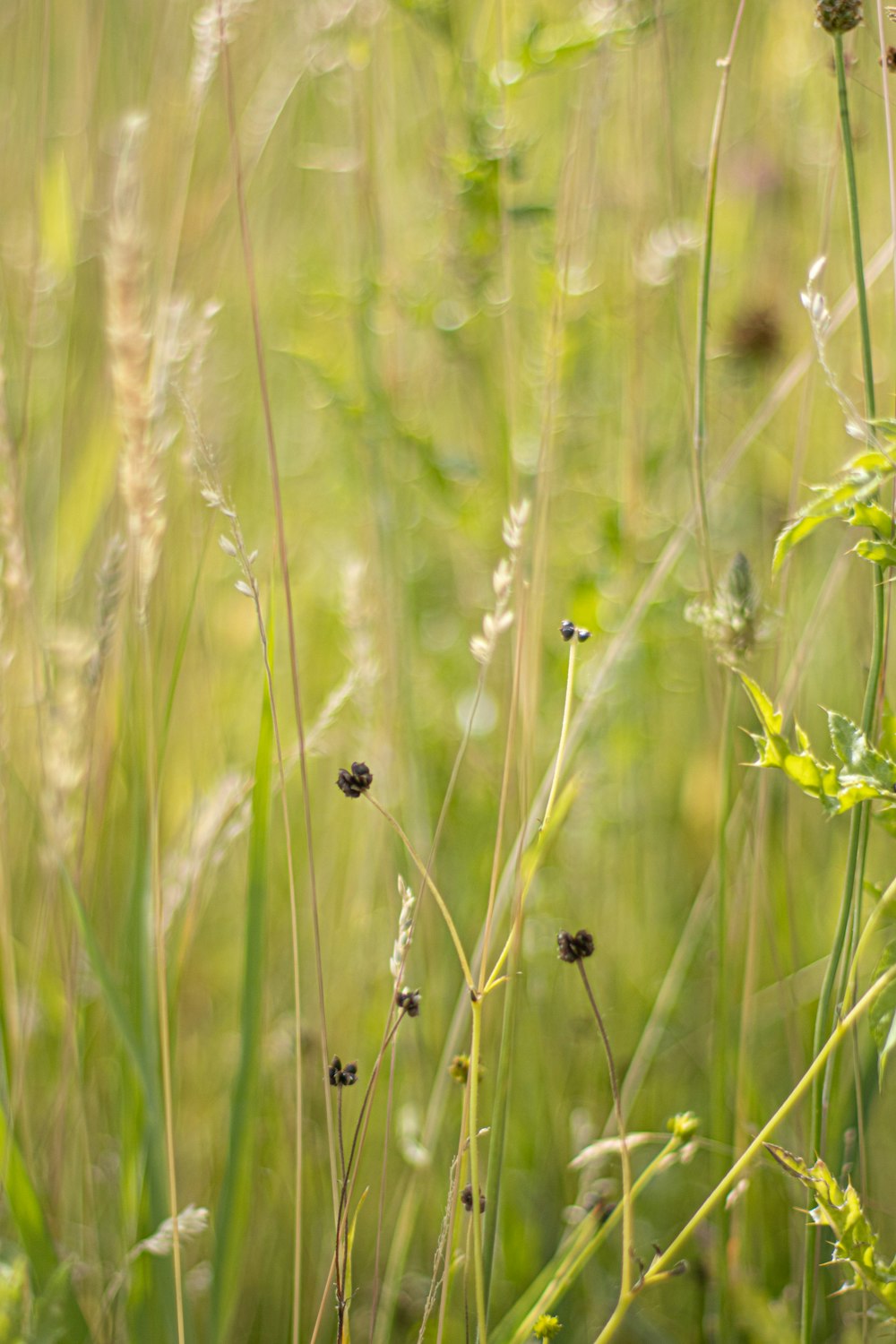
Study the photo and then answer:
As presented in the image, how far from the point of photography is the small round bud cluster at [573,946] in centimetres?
65

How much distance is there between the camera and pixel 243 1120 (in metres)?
0.86

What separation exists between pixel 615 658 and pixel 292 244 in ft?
3.68

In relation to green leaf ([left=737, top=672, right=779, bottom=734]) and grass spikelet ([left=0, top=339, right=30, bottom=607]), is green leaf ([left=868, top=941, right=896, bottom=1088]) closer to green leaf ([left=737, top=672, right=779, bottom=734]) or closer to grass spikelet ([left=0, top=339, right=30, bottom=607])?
green leaf ([left=737, top=672, right=779, bottom=734])

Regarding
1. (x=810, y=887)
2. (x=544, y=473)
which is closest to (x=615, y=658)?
(x=544, y=473)

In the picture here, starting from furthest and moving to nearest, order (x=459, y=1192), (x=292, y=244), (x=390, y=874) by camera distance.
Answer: (x=292, y=244), (x=390, y=874), (x=459, y=1192)

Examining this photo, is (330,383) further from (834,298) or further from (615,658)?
(834,298)

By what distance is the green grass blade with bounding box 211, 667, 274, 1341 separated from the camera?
843mm

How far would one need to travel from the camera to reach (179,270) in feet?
4.73

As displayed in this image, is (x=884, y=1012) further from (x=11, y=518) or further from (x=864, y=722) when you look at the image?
(x=11, y=518)

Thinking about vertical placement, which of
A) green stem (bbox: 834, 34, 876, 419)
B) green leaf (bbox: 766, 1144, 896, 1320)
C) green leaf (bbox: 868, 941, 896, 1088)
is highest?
green stem (bbox: 834, 34, 876, 419)

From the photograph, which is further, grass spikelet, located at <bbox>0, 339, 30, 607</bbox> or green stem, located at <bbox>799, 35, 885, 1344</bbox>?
grass spikelet, located at <bbox>0, 339, 30, 607</bbox>

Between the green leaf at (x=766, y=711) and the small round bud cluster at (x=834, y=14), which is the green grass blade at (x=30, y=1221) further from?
the small round bud cluster at (x=834, y=14)

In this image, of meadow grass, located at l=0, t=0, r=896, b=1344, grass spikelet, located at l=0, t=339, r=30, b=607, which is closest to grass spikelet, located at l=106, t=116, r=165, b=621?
meadow grass, located at l=0, t=0, r=896, b=1344

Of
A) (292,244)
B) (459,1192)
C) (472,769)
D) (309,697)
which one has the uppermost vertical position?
(292,244)
